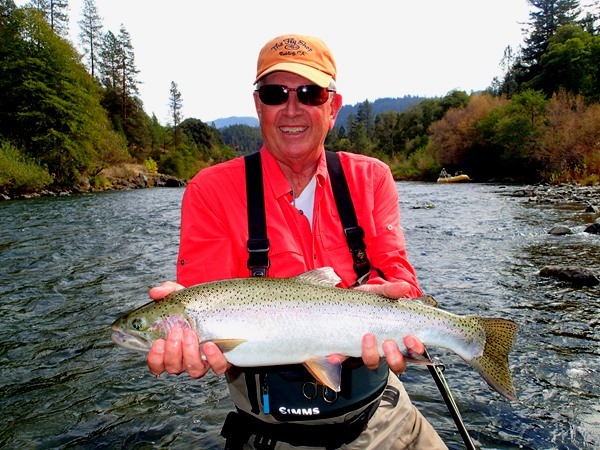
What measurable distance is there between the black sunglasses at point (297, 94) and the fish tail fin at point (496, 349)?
61.8 inches

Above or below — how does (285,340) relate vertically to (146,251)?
→ above

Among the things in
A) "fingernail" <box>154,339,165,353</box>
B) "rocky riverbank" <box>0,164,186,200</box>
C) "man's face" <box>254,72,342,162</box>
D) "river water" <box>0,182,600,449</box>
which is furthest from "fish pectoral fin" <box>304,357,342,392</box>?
"rocky riverbank" <box>0,164,186,200</box>

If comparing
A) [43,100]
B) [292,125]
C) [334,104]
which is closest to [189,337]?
[292,125]

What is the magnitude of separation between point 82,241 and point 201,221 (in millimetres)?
10712

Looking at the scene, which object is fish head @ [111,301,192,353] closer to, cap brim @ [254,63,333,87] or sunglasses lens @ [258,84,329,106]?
sunglasses lens @ [258,84,329,106]

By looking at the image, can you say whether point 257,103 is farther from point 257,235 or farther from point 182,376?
point 182,376

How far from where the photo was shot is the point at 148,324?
2352mm

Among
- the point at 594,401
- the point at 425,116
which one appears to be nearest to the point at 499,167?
the point at 425,116

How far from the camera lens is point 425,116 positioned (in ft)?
250

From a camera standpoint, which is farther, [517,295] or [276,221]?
[517,295]

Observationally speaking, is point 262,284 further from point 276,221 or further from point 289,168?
point 289,168

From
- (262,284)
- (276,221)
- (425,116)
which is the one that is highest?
(425,116)

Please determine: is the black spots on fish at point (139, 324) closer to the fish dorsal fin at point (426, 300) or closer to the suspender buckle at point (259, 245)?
the suspender buckle at point (259, 245)

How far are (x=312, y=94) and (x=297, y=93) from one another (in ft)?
0.30
